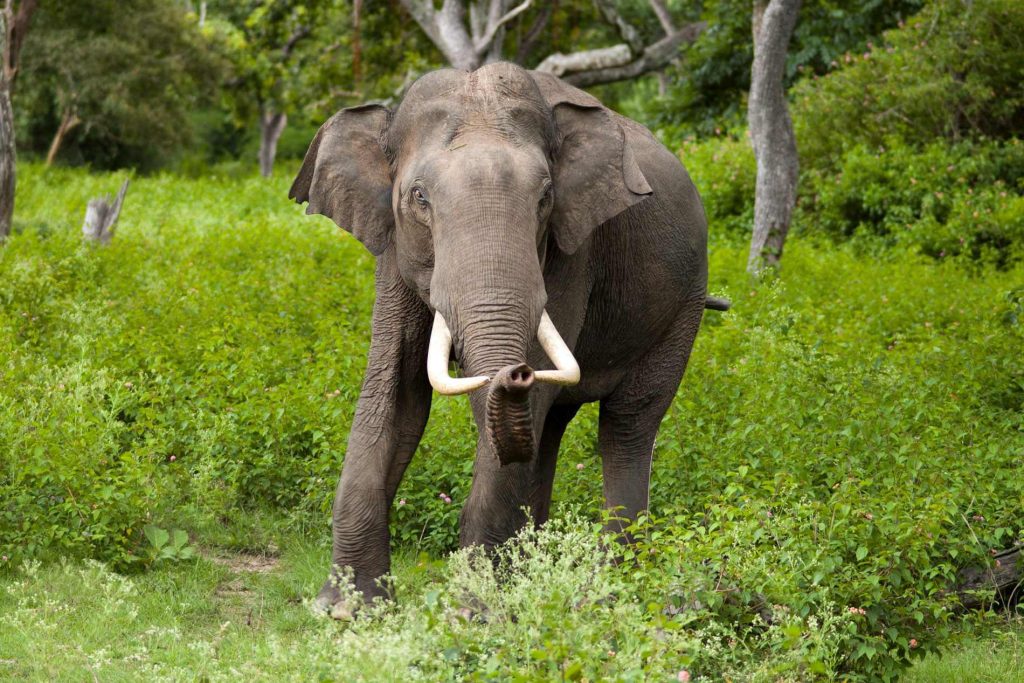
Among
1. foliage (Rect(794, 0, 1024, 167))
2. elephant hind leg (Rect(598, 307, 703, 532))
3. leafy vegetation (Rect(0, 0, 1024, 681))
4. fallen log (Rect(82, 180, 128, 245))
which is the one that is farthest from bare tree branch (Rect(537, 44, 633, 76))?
elephant hind leg (Rect(598, 307, 703, 532))

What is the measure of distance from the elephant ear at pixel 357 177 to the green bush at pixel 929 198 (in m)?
9.46

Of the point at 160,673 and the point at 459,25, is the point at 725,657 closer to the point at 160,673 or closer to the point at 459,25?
the point at 160,673

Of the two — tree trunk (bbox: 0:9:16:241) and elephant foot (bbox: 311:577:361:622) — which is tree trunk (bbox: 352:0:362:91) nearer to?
tree trunk (bbox: 0:9:16:241)

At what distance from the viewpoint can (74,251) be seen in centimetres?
1181

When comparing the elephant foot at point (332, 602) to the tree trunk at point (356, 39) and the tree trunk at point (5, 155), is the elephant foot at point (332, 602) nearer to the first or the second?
the tree trunk at point (5, 155)

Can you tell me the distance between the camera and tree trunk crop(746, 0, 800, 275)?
12961 mm

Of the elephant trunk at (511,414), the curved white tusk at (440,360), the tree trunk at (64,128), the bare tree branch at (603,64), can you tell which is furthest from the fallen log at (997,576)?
the tree trunk at (64,128)

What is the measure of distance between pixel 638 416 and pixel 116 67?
2665cm

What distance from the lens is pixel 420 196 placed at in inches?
209

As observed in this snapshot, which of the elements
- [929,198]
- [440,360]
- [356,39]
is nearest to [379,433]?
[440,360]

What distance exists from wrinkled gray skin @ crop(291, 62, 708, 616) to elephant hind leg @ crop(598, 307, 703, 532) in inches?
0.4

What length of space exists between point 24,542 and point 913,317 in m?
7.49

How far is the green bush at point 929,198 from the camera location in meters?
14.4

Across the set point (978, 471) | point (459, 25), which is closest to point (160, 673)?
point (978, 471)
